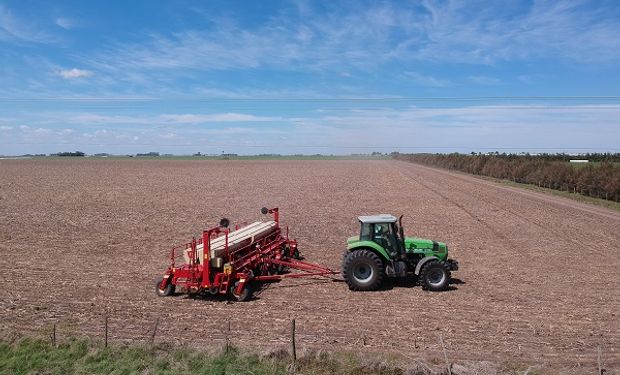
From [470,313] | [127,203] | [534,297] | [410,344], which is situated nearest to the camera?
[410,344]

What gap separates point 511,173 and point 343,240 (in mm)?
49469

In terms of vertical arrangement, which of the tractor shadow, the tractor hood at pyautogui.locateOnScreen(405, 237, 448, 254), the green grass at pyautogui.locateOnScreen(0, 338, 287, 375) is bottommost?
the green grass at pyautogui.locateOnScreen(0, 338, 287, 375)

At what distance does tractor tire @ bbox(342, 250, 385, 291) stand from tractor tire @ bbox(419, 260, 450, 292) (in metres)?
1.06

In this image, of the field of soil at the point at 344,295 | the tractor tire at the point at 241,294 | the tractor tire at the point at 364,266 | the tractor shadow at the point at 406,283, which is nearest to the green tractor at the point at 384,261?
the tractor tire at the point at 364,266

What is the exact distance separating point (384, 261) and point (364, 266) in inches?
22.4

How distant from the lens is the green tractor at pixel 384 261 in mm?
12516

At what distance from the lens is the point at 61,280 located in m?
13.6

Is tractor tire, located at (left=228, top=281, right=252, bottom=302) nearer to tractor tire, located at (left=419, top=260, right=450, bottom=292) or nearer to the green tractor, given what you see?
the green tractor

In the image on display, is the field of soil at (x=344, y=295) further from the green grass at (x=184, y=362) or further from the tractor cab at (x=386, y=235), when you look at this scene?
the tractor cab at (x=386, y=235)

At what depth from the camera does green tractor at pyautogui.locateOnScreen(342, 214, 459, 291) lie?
41.1 feet

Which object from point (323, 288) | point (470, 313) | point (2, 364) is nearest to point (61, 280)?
point (2, 364)

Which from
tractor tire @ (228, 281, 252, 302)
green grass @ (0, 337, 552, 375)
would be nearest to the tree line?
tractor tire @ (228, 281, 252, 302)

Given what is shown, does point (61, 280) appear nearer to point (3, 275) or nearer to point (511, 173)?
point (3, 275)

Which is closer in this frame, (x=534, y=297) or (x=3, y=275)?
(x=534, y=297)
